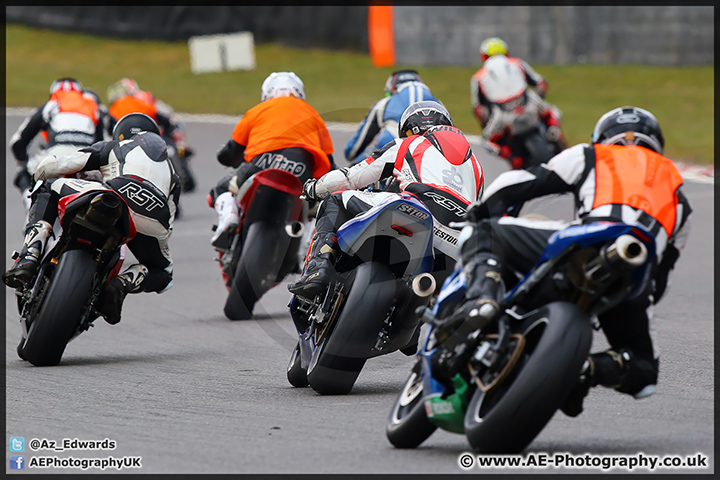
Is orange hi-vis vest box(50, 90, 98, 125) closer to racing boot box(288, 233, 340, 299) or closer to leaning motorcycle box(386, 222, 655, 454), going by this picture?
racing boot box(288, 233, 340, 299)

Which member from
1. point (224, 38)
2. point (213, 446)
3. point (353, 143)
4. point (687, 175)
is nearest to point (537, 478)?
point (213, 446)

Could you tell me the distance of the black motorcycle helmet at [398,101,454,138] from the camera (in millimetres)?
7078

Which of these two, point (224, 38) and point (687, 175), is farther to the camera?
point (224, 38)

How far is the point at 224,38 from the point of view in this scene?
28.3 m

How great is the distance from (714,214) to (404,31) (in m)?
13.1

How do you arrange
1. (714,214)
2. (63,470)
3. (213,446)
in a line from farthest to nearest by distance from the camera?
(714,214)
(213,446)
(63,470)

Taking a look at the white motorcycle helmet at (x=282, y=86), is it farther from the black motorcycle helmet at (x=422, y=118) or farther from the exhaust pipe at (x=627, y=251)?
the exhaust pipe at (x=627, y=251)

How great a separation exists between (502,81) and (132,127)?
310 inches

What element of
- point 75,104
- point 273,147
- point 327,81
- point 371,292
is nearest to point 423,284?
point 371,292

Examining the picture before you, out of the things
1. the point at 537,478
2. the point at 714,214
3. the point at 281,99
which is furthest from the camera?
the point at 714,214

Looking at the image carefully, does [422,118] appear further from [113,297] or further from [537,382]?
[537,382]

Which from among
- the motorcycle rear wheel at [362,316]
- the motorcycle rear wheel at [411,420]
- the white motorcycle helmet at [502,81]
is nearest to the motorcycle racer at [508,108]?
the white motorcycle helmet at [502,81]

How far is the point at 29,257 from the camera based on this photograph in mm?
7684

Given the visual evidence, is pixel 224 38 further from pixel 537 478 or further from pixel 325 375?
pixel 537 478
